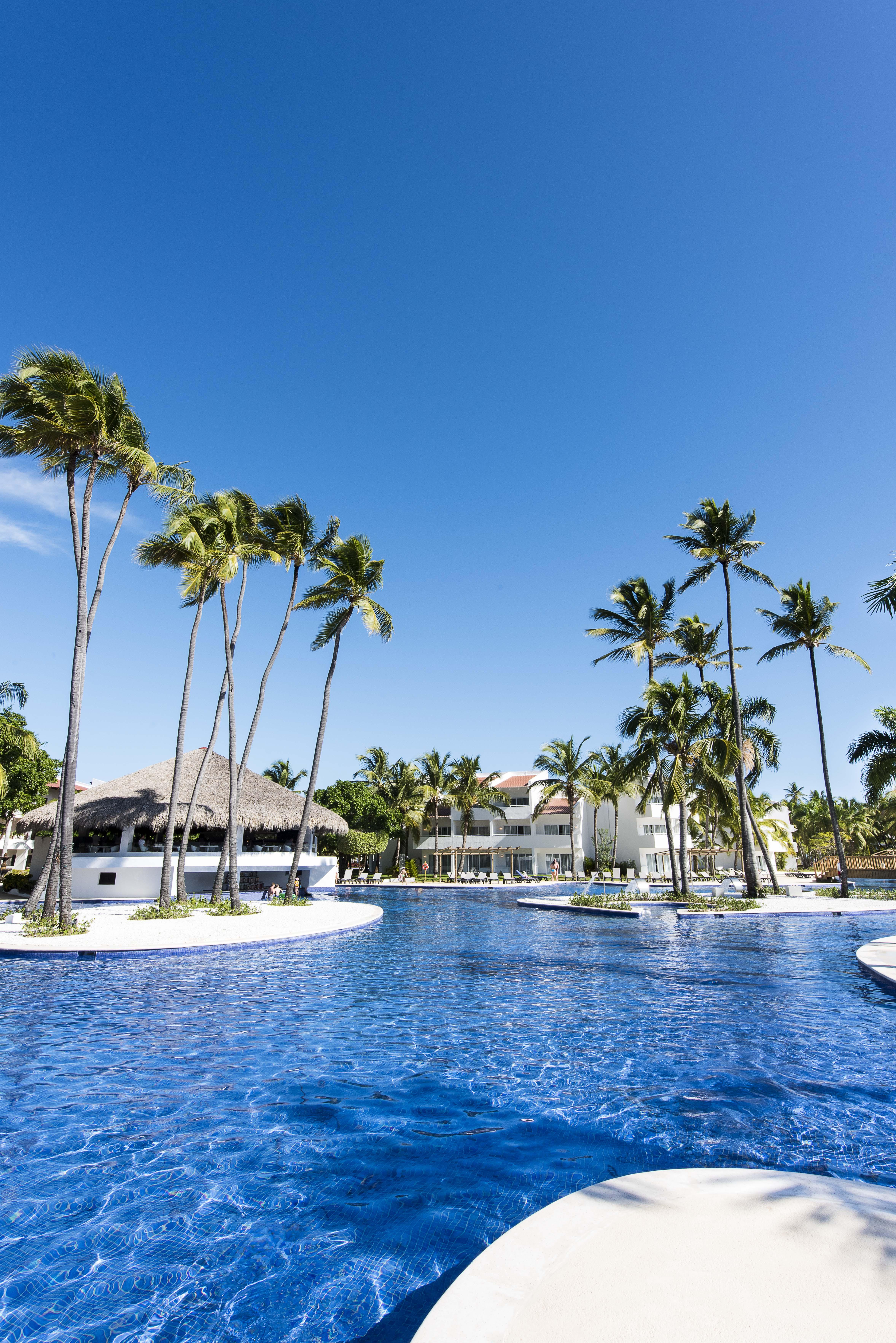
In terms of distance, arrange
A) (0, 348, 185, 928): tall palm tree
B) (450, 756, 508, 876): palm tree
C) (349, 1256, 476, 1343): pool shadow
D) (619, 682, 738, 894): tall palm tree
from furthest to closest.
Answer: (450, 756, 508, 876): palm tree → (619, 682, 738, 894): tall palm tree → (0, 348, 185, 928): tall palm tree → (349, 1256, 476, 1343): pool shadow

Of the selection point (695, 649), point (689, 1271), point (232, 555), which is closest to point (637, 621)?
point (695, 649)

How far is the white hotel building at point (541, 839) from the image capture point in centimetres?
5188

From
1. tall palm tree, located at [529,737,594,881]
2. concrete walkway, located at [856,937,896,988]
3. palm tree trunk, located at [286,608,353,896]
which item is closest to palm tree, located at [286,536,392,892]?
palm tree trunk, located at [286,608,353,896]

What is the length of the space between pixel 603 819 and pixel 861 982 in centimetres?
4728

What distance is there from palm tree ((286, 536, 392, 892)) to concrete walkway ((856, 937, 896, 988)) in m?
16.6

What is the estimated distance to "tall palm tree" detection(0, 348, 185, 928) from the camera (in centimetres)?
1455

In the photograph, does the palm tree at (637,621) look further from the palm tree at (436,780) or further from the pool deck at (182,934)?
the palm tree at (436,780)

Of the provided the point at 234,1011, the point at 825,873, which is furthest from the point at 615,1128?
the point at 825,873

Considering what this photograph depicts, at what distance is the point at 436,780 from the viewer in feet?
170

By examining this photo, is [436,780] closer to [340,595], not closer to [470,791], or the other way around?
[470,791]

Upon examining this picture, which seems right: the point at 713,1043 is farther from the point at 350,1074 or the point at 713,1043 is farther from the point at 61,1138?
the point at 61,1138

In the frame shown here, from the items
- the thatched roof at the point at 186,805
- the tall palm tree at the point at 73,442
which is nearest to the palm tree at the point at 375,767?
the thatched roof at the point at 186,805

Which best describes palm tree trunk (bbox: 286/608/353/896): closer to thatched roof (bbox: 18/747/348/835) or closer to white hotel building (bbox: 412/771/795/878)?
thatched roof (bbox: 18/747/348/835)

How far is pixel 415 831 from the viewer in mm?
57375
